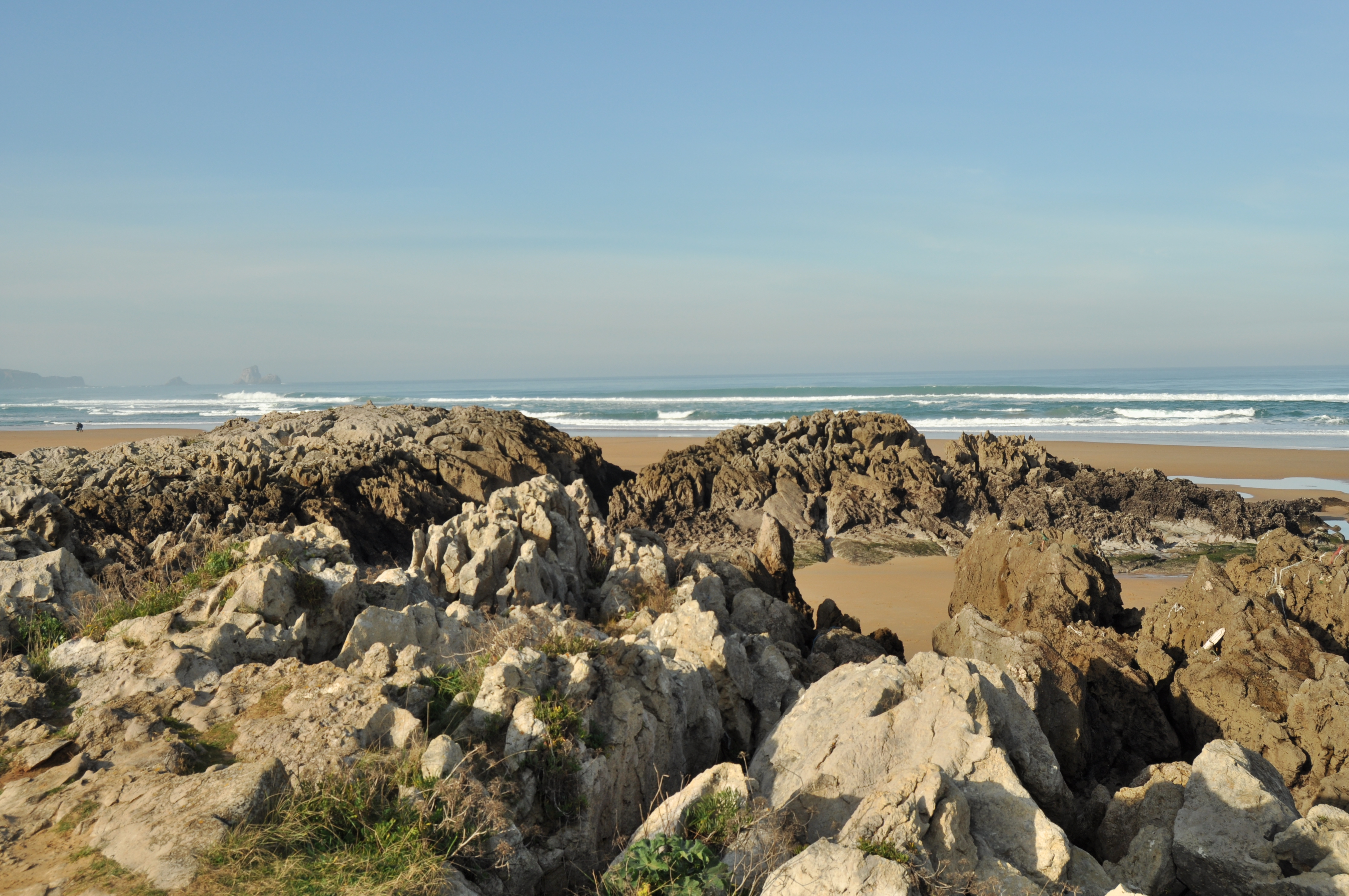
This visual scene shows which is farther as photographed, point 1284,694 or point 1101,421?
point 1101,421

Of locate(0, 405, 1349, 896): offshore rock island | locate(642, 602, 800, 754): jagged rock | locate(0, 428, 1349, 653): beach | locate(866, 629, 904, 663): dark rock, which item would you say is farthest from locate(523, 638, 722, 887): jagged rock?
locate(0, 428, 1349, 653): beach

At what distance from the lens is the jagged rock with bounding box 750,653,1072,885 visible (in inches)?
181

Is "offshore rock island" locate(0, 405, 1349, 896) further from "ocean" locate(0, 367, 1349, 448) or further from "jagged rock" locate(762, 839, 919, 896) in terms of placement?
"ocean" locate(0, 367, 1349, 448)

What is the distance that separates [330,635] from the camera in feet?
23.1

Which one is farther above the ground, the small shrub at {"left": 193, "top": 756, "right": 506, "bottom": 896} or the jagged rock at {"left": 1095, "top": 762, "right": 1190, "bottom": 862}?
the small shrub at {"left": 193, "top": 756, "right": 506, "bottom": 896}

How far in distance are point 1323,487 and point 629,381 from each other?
121m

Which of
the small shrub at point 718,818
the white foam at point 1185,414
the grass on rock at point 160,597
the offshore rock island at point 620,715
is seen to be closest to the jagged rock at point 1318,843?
the offshore rock island at point 620,715

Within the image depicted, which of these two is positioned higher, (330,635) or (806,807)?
(330,635)

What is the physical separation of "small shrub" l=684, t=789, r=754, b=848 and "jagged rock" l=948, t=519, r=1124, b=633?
17.5 feet

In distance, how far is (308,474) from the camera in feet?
46.4

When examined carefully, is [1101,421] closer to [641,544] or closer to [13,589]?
[641,544]

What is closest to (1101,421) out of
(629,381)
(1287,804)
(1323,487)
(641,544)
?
(1323,487)

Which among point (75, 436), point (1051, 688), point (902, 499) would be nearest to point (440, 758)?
point (1051, 688)

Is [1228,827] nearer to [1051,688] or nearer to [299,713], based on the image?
[1051,688]
